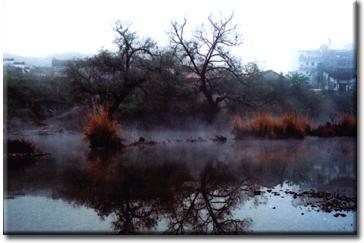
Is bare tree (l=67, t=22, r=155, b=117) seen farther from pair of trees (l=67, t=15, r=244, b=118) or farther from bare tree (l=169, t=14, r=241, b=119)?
bare tree (l=169, t=14, r=241, b=119)

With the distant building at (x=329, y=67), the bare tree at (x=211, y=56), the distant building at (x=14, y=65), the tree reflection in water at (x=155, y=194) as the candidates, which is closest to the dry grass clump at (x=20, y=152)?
the tree reflection in water at (x=155, y=194)

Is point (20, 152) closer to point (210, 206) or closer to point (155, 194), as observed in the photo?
point (155, 194)

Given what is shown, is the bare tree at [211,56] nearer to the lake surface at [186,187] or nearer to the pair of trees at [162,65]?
the pair of trees at [162,65]

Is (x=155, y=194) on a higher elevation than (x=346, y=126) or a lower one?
lower

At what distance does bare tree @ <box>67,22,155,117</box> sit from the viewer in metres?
2.44

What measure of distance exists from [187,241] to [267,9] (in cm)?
112

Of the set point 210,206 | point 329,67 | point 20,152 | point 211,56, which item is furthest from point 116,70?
point 329,67

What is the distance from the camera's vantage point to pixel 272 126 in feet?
8.07

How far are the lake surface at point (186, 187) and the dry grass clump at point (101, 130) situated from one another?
44 mm

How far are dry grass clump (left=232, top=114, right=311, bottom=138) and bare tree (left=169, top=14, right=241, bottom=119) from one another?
0.48ft

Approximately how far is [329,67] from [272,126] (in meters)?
0.38

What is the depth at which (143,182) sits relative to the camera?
93.7 inches

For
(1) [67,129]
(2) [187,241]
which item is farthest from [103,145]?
(2) [187,241]

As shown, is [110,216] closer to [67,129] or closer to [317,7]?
[67,129]
